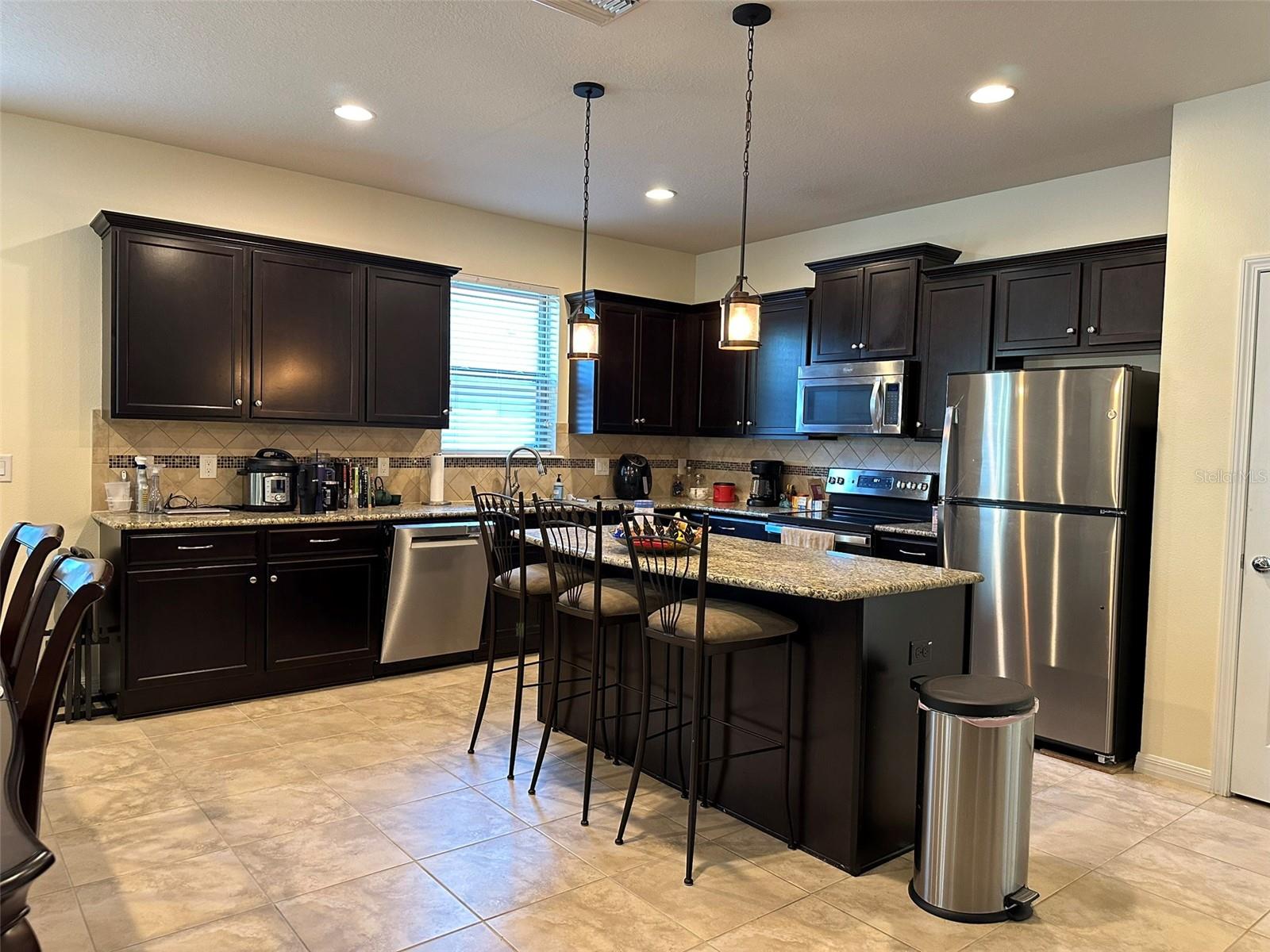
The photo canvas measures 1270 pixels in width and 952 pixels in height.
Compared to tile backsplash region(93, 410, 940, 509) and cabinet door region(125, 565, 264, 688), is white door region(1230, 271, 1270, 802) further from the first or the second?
cabinet door region(125, 565, 264, 688)

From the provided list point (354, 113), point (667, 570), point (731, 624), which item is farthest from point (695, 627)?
point (354, 113)

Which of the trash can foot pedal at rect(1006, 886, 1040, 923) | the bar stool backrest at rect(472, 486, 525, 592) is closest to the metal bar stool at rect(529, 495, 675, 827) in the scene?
the bar stool backrest at rect(472, 486, 525, 592)

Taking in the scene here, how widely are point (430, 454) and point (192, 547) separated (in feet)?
5.59

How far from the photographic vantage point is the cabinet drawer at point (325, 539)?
4.40 meters

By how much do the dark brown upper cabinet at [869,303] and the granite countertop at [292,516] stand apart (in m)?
1.10

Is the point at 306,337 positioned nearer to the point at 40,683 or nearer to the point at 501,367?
the point at 501,367

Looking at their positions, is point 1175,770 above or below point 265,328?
below

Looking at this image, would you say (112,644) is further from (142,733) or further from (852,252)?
(852,252)

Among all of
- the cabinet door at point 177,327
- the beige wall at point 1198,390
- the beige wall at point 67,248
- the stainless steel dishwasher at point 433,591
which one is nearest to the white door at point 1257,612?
the beige wall at point 1198,390

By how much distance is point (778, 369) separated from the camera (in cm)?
595

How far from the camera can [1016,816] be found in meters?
2.54

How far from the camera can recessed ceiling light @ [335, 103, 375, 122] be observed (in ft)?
12.8

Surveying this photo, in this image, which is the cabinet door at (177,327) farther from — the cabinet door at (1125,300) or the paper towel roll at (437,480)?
the cabinet door at (1125,300)

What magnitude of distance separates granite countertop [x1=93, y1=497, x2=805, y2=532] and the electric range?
0.30m
